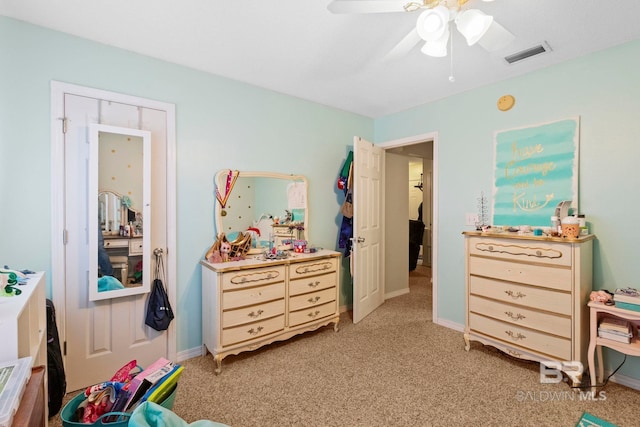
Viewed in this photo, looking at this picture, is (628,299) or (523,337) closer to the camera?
(628,299)

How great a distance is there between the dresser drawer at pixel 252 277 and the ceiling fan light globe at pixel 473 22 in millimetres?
2090

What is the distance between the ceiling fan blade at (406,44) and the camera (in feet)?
5.51

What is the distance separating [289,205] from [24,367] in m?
2.29

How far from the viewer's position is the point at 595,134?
2.26 meters

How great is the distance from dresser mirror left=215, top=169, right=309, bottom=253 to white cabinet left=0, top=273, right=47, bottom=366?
1.27 meters

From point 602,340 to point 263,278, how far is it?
242 cm

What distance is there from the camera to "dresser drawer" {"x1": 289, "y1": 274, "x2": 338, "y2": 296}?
2721 millimetres

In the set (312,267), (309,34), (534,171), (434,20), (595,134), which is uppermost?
(309,34)

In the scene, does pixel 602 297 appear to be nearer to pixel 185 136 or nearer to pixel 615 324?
pixel 615 324

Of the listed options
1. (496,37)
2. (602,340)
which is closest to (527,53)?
(496,37)

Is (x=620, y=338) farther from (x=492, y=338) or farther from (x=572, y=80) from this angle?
(x=572, y=80)

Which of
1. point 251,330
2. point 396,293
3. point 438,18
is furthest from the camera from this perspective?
point 396,293

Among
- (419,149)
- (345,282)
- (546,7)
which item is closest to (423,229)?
(419,149)

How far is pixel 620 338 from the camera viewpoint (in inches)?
75.9
